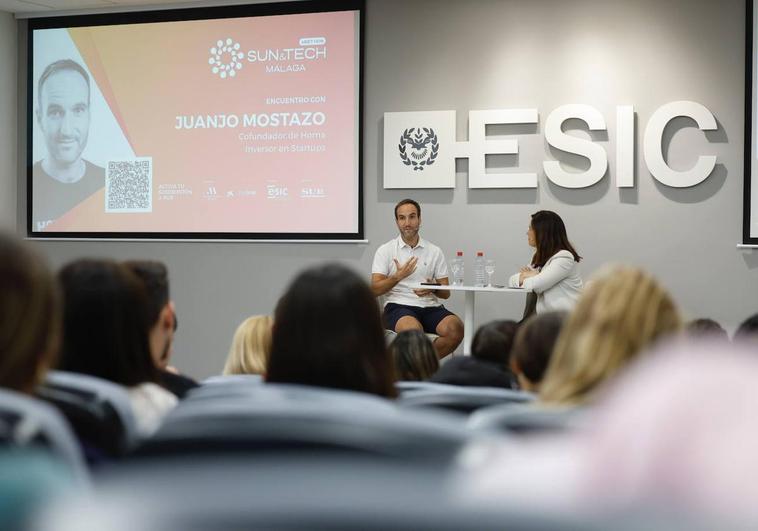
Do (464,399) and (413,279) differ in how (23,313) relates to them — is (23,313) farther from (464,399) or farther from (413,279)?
(413,279)

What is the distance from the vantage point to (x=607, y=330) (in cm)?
131

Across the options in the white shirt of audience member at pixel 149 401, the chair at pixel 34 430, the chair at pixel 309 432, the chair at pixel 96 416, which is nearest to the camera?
the chair at pixel 309 432

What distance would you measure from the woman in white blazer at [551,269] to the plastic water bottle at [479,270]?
47 centimetres

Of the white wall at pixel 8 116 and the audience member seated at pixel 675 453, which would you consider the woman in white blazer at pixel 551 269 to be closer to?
the white wall at pixel 8 116

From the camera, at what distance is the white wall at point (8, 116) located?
6660 millimetres

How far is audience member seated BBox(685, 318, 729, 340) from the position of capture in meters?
2.59

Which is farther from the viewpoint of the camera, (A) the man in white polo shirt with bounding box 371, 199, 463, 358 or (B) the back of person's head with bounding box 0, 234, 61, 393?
(A) the man in white polo shirt with bounding box 371, 199, 463, 358

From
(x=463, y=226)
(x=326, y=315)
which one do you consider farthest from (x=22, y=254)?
(x=463, y=226)

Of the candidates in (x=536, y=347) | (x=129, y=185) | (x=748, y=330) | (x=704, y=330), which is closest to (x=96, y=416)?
(x=536, y=347)

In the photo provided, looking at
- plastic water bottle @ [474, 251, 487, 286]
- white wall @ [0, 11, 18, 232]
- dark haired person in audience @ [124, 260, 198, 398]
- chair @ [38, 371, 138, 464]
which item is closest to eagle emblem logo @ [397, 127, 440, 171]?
plastic water bottle @ [474, 251, 487, 286]

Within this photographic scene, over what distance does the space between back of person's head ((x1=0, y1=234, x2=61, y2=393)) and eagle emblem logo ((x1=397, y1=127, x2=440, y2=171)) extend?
4.98 m

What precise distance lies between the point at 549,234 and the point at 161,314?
3.41m

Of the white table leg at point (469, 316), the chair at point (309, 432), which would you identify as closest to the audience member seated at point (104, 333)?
the chair at point (309, 432)

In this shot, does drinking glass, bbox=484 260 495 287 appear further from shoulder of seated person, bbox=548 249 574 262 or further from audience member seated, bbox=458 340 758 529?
audience member seated, bbox=458 340 758 529
